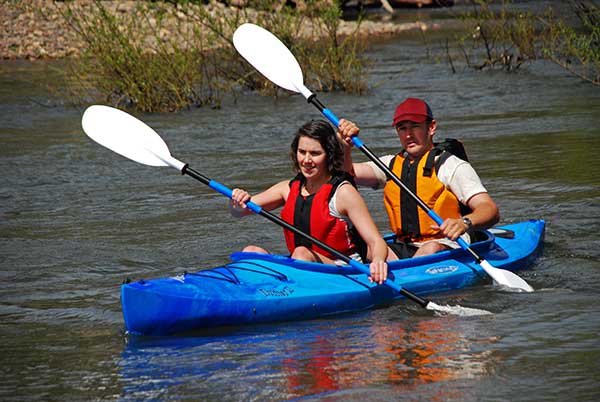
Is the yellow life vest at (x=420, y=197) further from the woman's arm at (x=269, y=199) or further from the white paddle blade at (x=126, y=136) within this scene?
the white paddle blade at (x=126, y=136)

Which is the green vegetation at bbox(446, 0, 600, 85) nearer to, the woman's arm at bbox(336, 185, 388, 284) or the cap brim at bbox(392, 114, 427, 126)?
the cap brim at bbox(392, 114, 427, 126)

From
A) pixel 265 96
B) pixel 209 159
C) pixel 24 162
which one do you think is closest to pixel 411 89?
pixel 265 96

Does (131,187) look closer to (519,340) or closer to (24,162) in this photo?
(24,162)

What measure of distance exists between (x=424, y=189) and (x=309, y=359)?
4.10 ft

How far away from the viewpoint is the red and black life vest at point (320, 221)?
15.1ft

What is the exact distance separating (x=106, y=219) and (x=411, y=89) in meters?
5.70

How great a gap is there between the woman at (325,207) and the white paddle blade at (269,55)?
110cm

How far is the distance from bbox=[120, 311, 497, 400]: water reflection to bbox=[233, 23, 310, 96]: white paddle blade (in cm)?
167

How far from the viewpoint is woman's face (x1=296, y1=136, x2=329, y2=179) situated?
14.9 ft

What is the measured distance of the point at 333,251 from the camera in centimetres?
455

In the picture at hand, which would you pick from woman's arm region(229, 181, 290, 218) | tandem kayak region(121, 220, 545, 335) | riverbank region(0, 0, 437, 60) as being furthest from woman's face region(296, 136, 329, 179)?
riverbank region(0, 0, 437, 60)

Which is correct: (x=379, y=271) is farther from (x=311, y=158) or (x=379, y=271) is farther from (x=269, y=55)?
(x=269, y=55)

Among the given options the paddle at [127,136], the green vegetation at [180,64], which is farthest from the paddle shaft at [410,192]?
the green vegetation at [180,64]

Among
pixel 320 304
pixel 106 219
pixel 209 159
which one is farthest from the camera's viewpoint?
pixel 209 159
